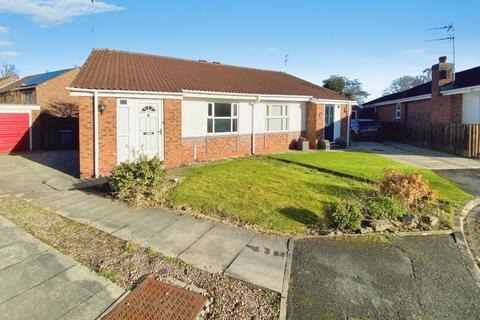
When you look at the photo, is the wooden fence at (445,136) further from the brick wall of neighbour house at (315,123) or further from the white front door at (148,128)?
the white front door at (148,128)

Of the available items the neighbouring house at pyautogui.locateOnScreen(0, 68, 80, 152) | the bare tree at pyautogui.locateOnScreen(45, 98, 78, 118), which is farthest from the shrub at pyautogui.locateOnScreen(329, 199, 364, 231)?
the bare tree at pyautogui.locateOnScreen(45, 98, 78, 118)

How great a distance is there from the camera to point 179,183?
9117 millimetres

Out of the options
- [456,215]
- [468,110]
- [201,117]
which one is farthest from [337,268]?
[468,110]

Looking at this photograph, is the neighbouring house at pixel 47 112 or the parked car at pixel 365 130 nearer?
the neighbouring house at pixel 47 112

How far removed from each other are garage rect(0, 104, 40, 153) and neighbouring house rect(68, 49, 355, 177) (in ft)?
18.1

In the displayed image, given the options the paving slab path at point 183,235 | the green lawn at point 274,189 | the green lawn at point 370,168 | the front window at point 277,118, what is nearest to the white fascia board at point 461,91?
the green lawn at point 370,168

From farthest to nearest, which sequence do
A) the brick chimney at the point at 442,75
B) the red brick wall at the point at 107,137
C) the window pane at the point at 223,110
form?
the brick chimney at the point at 442,75 < the window pane at the point at 223,110 < the red brick wall at the point at 107,137

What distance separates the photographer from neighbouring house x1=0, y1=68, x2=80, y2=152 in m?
16.8

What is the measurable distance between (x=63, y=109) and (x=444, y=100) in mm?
24000

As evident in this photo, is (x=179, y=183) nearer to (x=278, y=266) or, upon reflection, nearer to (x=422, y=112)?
(x=278, y=266)

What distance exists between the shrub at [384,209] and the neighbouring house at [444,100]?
14095mm

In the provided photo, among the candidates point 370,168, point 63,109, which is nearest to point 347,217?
point 370,168

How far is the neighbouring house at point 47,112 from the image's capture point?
16.8 m

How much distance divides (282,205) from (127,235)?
3394 millimetres
